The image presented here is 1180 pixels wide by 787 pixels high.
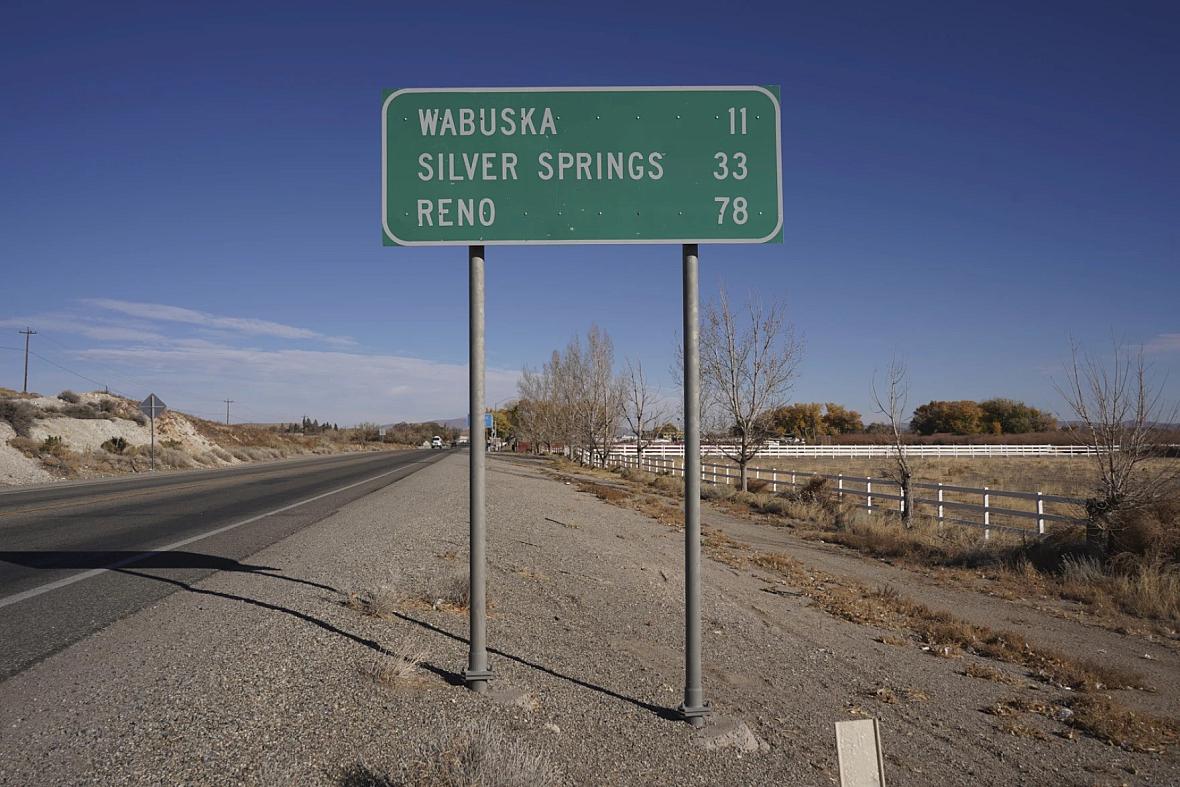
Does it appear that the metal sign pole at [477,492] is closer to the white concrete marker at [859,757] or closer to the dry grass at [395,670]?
the dry grass at [395,670]

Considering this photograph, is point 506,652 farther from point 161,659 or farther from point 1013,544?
point 1013,544

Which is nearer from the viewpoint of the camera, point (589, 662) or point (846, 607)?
point (589, 662)

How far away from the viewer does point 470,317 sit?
466 cm

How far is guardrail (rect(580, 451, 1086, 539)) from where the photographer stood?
43.0 feet

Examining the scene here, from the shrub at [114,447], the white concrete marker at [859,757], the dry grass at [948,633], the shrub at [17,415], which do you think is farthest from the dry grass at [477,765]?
the shrub at [114,447]

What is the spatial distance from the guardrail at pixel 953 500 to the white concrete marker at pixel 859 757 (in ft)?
35.2

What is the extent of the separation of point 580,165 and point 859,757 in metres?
3.41

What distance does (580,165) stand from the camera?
4562 millimetres

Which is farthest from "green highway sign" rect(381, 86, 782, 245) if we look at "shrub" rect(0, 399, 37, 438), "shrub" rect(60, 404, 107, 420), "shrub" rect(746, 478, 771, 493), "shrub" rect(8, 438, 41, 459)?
"shrub" rect(60, 404, 107, 420)

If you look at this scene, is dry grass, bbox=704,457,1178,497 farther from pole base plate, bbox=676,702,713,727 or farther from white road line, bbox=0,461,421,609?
pole base plate, bbox=676,702,713,727

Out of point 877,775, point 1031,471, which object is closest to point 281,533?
point 877,775

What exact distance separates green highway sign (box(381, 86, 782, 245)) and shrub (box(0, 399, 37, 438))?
3618cm

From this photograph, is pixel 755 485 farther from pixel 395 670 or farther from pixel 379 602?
pixel 395 670

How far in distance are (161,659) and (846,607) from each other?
6432 millimetres
